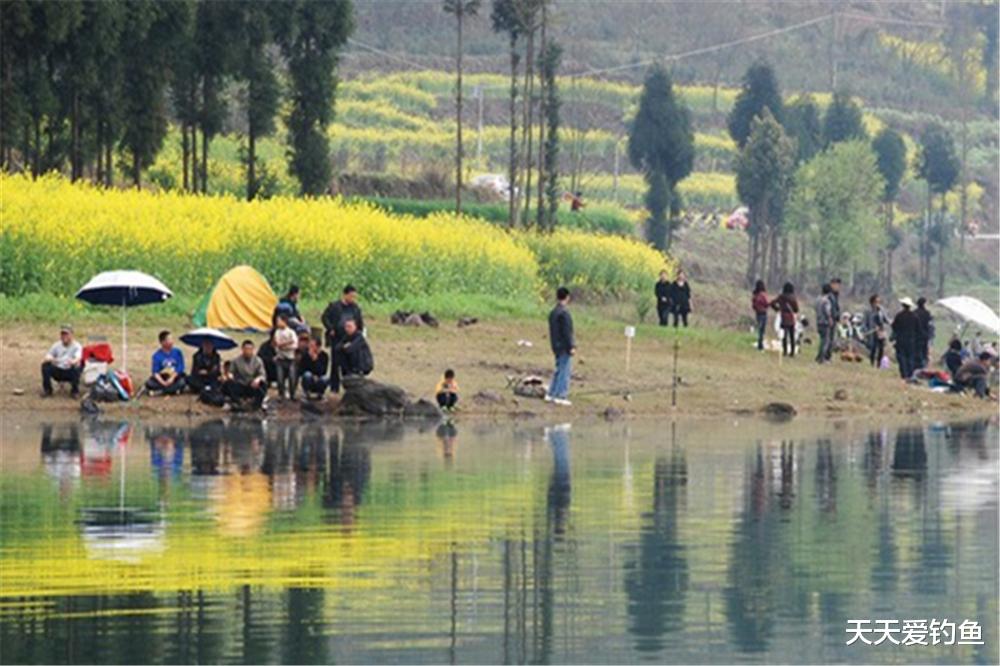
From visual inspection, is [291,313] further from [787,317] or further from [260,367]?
[787,317]

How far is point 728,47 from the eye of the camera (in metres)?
177

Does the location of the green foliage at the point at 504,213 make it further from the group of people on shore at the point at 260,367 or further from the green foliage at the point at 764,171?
the group of people on shore at the point at 260,367

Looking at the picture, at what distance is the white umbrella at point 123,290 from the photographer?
42.6 m

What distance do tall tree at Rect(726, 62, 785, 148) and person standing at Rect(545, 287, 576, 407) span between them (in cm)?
8469

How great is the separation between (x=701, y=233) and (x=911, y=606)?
106m

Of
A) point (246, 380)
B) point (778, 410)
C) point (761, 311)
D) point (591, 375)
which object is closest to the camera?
point (246, 380)

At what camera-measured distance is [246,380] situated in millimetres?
39000

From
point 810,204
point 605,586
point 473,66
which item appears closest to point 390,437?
point 605,586

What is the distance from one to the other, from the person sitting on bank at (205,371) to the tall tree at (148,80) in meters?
25.6

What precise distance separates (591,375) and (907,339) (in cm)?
876

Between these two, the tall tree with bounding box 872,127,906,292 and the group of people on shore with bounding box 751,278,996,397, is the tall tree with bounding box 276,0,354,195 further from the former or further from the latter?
the tall tree with bounding box 872,127,906,292

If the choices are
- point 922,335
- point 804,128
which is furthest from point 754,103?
point 922,335

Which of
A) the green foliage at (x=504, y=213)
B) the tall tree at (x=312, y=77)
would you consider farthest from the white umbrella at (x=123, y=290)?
the green foliage at (x=504, y=213)

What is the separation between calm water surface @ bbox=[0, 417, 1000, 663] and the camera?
16906 millimetres
